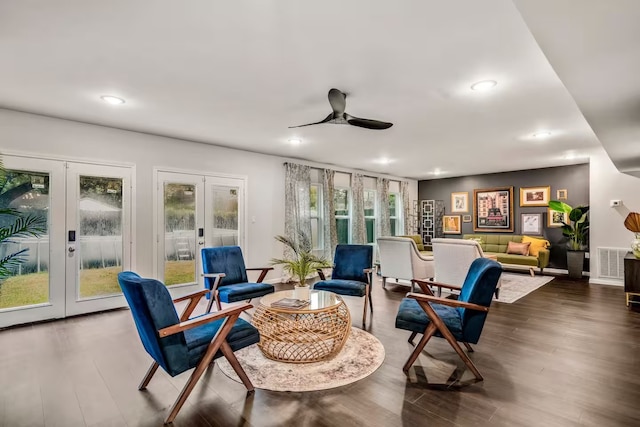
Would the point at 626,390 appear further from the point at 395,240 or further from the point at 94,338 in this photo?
the point at 94,338

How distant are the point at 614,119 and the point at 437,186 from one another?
6.93 meters

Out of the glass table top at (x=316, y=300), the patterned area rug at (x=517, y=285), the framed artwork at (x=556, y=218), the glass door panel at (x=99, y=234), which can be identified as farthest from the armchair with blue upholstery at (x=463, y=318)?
the framed artwork at (x=556, y=218)

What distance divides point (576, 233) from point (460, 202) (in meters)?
2.97

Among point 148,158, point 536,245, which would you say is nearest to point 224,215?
point 148,158

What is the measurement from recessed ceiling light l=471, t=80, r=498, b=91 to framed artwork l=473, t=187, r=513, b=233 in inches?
250

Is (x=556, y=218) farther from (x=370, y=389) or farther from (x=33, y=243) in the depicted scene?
(x=33, y=243)

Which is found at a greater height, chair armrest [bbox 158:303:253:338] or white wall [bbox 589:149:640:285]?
white wall [bbox 589:149:640:285]

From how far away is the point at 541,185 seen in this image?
8.12m

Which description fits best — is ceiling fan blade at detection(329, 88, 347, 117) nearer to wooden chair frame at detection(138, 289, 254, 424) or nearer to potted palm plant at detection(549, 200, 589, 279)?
wooden chair frame at detection(138, 289, 254, 424)

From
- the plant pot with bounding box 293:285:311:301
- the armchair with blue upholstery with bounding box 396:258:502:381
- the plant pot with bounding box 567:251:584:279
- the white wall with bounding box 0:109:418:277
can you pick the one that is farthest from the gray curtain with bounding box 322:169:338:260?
the plant pot with bounding box 567:251:584:279

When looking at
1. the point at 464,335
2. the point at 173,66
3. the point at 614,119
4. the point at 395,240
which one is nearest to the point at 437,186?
the point at 395,240

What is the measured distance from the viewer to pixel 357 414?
2.14 metres

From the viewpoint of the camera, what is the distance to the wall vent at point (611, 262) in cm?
620

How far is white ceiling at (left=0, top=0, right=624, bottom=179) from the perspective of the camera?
2.09 metres
